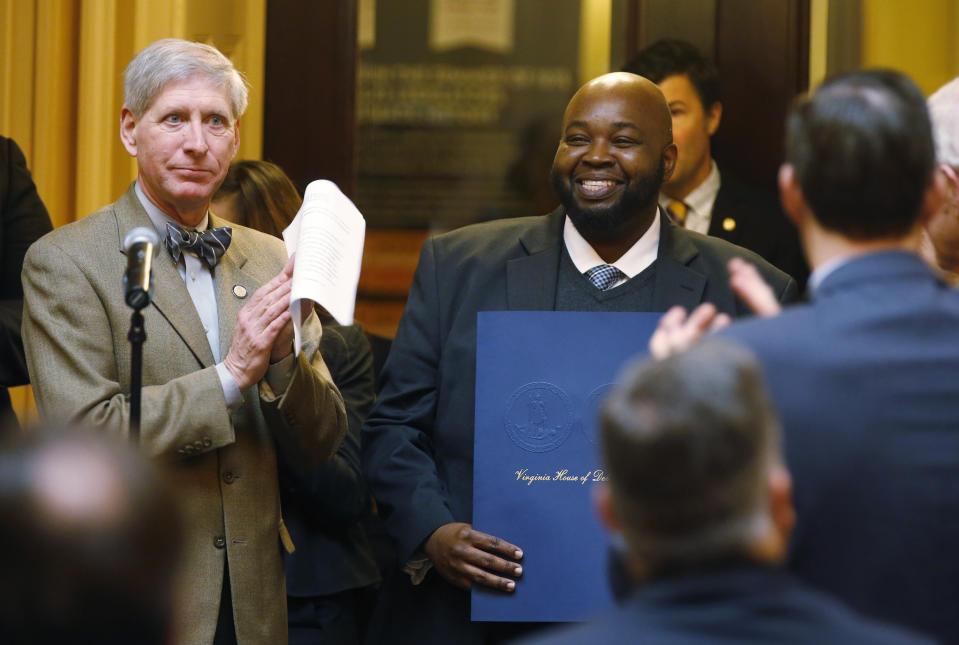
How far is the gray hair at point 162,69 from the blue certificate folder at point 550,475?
2.90ft

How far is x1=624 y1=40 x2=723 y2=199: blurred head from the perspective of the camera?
172 inches

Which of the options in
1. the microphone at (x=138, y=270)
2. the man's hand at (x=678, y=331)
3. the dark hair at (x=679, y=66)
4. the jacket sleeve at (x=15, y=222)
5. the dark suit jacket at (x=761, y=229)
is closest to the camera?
the man's hand at (x=678, y=331)

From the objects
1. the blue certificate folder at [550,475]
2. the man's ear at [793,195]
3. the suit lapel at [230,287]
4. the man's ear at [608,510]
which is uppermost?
the man's ear at [793,195]

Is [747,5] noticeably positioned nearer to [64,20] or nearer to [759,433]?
[64,20]

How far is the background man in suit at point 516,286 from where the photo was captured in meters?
3.08

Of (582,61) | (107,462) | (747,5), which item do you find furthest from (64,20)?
(107,462)

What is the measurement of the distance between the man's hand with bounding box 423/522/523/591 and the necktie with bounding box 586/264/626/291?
2.16ft

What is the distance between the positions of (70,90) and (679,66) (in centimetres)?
199

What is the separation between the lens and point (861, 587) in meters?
1.80

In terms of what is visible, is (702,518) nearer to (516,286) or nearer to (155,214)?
(516,286)

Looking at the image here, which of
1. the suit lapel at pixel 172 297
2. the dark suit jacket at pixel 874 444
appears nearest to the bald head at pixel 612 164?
the suit lapel at pixel 172 297

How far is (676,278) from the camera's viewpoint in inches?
124

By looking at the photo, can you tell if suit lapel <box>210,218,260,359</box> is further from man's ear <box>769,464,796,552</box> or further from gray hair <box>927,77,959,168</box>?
man's ear <box>769,464,796,552</box>

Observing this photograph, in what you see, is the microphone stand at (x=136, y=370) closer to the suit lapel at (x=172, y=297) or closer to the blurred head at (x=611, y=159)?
the suit lapel at (x=172, y=297)
